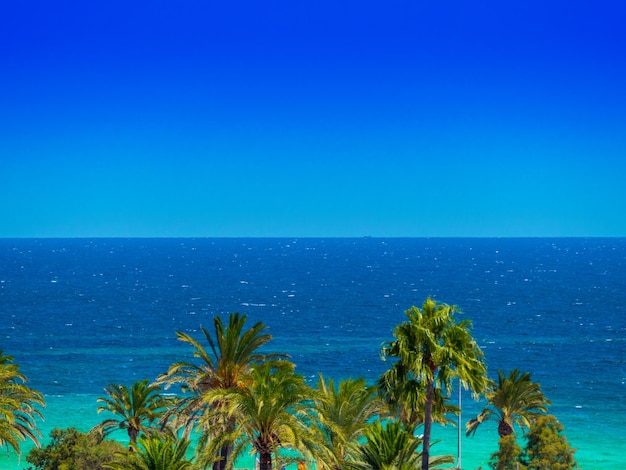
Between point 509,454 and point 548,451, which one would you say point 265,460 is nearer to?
point 548,451

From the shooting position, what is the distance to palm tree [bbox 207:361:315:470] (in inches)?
1131

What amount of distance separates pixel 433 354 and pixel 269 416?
610 cm

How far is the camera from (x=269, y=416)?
28.8 m

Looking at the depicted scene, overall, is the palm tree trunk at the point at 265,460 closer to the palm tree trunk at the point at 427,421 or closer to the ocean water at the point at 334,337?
the palm tree trunk at the point at 427,421

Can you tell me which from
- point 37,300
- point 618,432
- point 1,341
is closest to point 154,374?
point 1,341

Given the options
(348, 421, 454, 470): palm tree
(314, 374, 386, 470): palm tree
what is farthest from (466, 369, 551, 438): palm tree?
(348, 421, 454, 470): palm tree

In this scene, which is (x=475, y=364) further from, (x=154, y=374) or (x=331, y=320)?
(x=331, y=320)

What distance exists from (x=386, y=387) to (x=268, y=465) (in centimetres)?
504

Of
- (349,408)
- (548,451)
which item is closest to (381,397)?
(349,408)

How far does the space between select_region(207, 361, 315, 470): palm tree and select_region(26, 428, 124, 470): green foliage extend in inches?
445

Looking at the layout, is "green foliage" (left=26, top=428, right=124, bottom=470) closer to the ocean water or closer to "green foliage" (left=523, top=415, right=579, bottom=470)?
the ocean water

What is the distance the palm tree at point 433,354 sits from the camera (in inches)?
1125

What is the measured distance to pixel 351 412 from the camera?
35.5 meters

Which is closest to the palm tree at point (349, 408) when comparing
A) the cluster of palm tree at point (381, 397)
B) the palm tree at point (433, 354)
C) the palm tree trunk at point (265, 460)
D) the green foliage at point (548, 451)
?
the cluster of palm tree at point (381, 397)
